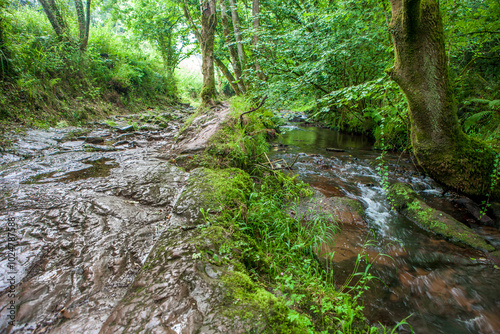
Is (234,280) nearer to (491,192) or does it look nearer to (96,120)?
(491,192)

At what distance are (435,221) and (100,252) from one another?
435 centimetres

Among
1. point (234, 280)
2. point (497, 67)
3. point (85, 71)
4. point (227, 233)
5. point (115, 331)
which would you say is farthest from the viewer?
point (85, 71)

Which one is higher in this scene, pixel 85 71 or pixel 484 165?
pixel 85 71

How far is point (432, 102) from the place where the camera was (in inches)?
120

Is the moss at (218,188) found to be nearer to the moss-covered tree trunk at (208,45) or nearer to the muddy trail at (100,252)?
the muddy trail at (100,252)

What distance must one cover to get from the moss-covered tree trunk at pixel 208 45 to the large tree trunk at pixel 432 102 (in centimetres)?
489

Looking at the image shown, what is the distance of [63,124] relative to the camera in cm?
672

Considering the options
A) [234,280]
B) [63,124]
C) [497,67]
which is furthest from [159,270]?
[497,67]

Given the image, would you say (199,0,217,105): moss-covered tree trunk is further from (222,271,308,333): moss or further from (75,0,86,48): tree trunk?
(75,0,86,48): tree trunk

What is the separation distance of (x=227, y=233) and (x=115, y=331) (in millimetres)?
1067

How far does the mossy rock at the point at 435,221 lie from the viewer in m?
3.00

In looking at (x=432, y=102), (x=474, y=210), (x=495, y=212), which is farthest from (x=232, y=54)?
(x=495, y=212)

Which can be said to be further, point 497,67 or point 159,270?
point 497,67

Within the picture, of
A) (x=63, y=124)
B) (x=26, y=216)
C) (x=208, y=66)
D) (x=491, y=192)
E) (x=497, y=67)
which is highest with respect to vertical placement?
(x=208, y=66)
